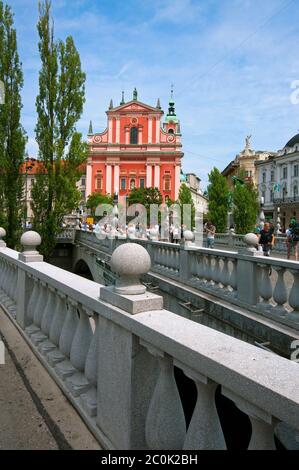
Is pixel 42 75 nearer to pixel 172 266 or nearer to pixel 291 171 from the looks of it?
pixel 172 266

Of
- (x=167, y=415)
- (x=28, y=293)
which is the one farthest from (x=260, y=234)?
(x=167, y=415)

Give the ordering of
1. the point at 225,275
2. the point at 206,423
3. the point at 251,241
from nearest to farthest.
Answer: the point at 206,423, the point at 251,241, the point at 225,275

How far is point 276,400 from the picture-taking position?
1352mm

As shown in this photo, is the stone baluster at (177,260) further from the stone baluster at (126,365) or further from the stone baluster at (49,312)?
the stone baluster at (126,365)

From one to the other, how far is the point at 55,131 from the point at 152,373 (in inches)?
792

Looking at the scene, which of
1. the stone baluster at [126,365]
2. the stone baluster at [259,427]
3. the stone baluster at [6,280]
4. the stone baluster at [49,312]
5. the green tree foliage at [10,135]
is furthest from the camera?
the green tree foliage at [10,135]

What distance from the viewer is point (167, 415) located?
6.62 ft

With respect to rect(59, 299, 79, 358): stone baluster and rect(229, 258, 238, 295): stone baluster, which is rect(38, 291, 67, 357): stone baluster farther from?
rect(229, 258, 238, 295): stone baluster

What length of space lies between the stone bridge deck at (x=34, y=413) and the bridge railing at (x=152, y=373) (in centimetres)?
9

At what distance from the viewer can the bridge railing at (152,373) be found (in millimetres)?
1488

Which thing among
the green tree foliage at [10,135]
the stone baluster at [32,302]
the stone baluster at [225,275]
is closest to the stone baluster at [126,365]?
the stone baluster at [32,302]

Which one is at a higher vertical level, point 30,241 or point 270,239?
point 30,241

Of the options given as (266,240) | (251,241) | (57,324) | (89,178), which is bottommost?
(57,324)

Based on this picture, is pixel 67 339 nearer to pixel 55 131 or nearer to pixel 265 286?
pixel 265 286
